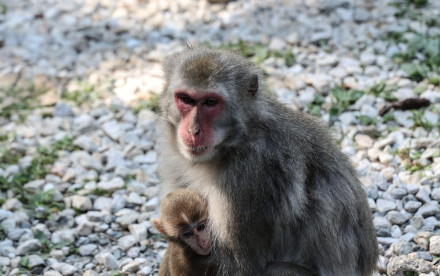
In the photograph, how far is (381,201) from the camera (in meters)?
5.76

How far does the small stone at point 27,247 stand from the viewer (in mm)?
5660

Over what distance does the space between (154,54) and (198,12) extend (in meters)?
1.01

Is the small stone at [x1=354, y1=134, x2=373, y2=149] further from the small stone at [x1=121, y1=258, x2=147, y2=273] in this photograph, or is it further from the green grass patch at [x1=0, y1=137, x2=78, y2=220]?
the green grass patch at [x1=0, y1=137, x2=78, y2=220]

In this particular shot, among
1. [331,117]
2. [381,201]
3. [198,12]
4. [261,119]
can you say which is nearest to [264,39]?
[198,12]

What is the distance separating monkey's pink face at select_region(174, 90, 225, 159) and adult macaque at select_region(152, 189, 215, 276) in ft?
1.42

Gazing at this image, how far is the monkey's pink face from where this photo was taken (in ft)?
14.0

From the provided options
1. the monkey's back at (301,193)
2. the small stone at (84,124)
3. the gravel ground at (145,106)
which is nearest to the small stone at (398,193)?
the gravel ground at (145,106)

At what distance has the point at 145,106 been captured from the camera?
7426mm

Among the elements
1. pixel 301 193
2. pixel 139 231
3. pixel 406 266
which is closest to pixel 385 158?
pixel 406 266

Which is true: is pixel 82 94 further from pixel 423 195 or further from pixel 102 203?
pixel 423 195

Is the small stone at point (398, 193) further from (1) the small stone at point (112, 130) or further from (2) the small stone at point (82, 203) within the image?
(1) the small stone at point (112, 130)

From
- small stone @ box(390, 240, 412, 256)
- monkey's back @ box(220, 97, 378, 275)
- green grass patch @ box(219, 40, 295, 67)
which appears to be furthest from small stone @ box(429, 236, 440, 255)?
green grass patch @ box(219, 40, 295, 67)

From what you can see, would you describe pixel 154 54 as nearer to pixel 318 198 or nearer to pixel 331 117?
pixel 331 117

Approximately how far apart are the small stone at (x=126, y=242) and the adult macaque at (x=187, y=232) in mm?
1138
